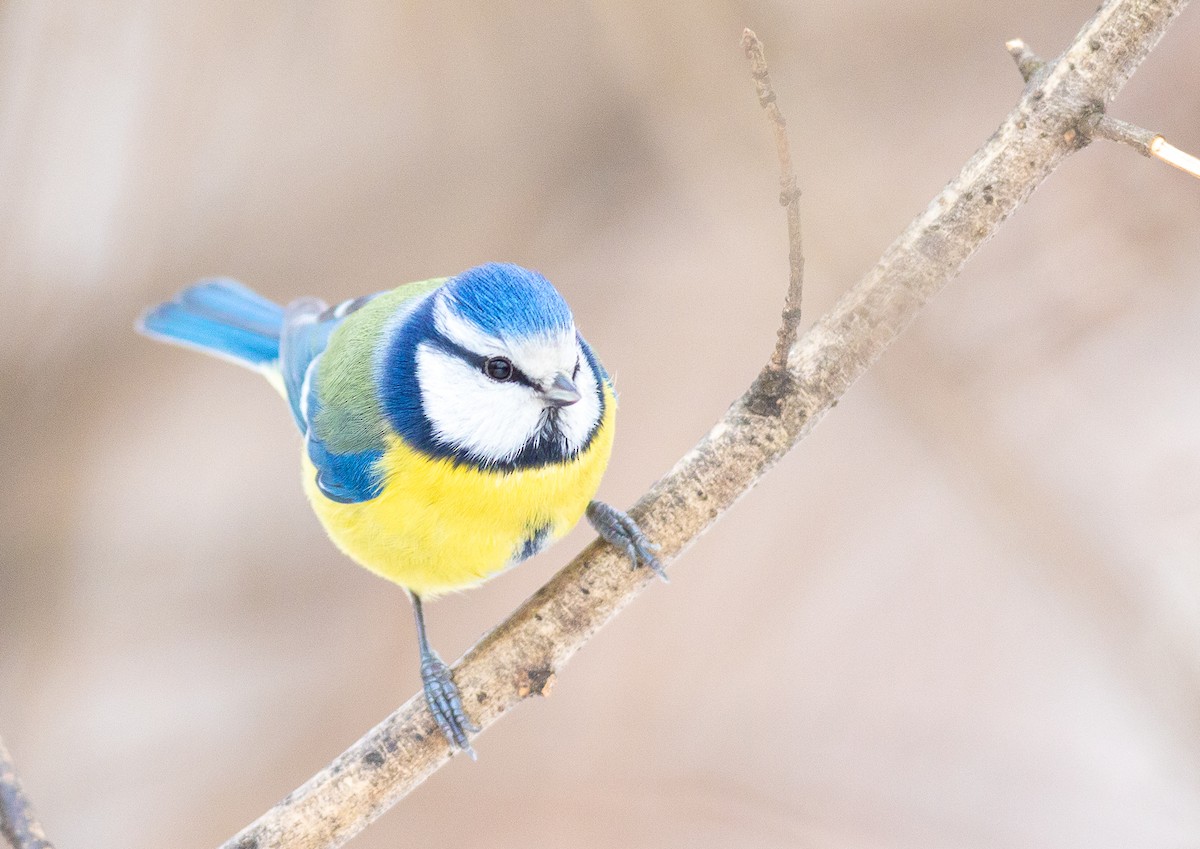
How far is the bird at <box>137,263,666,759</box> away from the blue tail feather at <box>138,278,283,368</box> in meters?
0.44

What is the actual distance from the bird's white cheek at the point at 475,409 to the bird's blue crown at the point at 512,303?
0.08 meters

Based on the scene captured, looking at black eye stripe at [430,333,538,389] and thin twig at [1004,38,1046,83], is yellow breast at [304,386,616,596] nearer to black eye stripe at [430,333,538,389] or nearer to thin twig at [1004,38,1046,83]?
black eye stripe at [430,333,538,389]

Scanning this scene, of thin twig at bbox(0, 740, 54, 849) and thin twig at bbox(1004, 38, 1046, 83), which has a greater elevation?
thin twig at bbox(1004, 38, 1046, 83)

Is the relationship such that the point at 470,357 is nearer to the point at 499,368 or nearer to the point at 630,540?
the point at 499,368

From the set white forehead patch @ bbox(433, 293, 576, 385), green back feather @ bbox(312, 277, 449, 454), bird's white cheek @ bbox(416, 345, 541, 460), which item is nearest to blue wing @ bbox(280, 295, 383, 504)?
green back feather @ bbox(312, 277, 449, 454)

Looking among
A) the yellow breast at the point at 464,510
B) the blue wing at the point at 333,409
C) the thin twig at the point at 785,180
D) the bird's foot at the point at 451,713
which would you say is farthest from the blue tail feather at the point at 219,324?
the thin twig at the point at 785,180

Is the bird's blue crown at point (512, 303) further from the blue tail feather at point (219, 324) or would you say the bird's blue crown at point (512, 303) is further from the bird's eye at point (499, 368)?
the blue tail feather at point (219, 324)

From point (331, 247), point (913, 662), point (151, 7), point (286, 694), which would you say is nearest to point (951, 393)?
point (913, 662)

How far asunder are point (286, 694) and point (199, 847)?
36cm

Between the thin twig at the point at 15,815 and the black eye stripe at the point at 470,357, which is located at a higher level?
the black eye stripe at the point at 470,357

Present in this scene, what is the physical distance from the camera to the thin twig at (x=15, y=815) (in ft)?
3.26

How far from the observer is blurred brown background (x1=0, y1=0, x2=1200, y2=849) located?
195 cm

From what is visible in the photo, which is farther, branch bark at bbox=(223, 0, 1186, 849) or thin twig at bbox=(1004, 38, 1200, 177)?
branch bark at bbox=(223, 0, 1186, 849)

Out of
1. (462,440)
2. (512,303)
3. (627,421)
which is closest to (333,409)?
(462,440)
